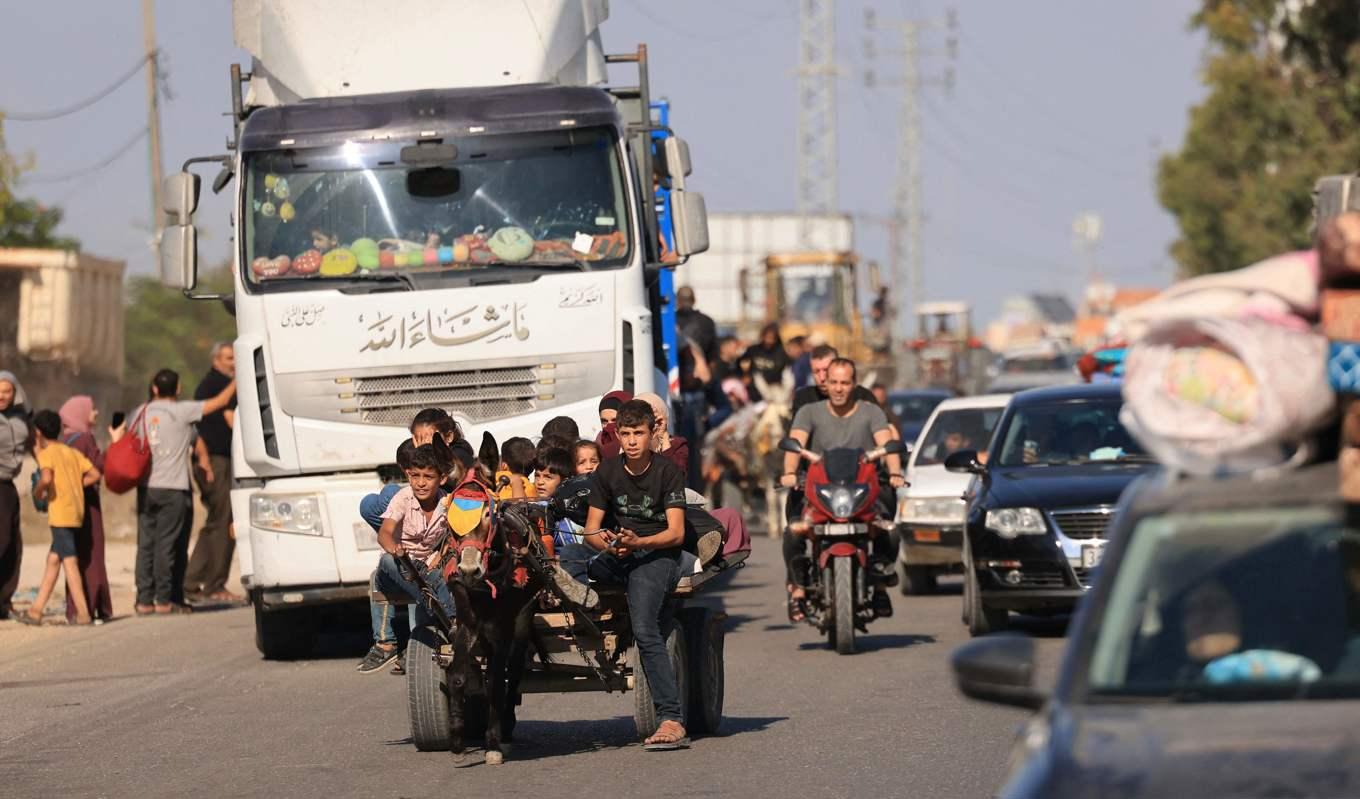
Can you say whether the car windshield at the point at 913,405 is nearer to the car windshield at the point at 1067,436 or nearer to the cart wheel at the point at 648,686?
the car windshield at the point at 1067,436

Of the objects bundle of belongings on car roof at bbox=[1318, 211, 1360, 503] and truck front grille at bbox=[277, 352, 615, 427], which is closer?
bundle of belongings on car roof at bbox=[1318, 211, 1360, 503]

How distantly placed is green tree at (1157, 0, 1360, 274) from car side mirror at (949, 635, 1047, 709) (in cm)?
3213

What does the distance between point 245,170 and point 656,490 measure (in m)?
5.49

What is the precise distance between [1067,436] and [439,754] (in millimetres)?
6643

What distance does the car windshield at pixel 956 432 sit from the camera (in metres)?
21.5

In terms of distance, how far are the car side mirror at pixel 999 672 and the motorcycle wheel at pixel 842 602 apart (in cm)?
895

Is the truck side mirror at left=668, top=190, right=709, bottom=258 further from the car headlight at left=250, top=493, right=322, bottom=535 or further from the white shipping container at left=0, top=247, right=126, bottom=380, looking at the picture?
the white shipping container at left=0, top=247, right=126, bottom=380

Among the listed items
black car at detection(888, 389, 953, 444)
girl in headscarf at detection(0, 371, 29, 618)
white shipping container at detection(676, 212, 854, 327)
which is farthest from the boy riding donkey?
white shipping container at detection(676, 212, 854, 327)

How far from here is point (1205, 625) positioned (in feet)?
18.9

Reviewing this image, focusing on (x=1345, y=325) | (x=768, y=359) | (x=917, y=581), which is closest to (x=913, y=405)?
(x=768, y=359)

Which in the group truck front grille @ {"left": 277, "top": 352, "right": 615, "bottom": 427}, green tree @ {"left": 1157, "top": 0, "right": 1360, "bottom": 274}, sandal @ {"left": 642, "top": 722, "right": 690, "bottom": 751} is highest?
green tree @ {"left": 1157, "top": 0, "right": 1360, "bottom": 274}

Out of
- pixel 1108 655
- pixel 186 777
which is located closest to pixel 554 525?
pixel 186 777

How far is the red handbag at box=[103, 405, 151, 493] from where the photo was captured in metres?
19.1

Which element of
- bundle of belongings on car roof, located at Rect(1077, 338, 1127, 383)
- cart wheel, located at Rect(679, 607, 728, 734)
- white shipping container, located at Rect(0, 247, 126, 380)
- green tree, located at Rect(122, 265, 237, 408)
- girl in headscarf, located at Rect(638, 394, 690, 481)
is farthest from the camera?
green tree, located at Rect(122, 265, 237, 408)
